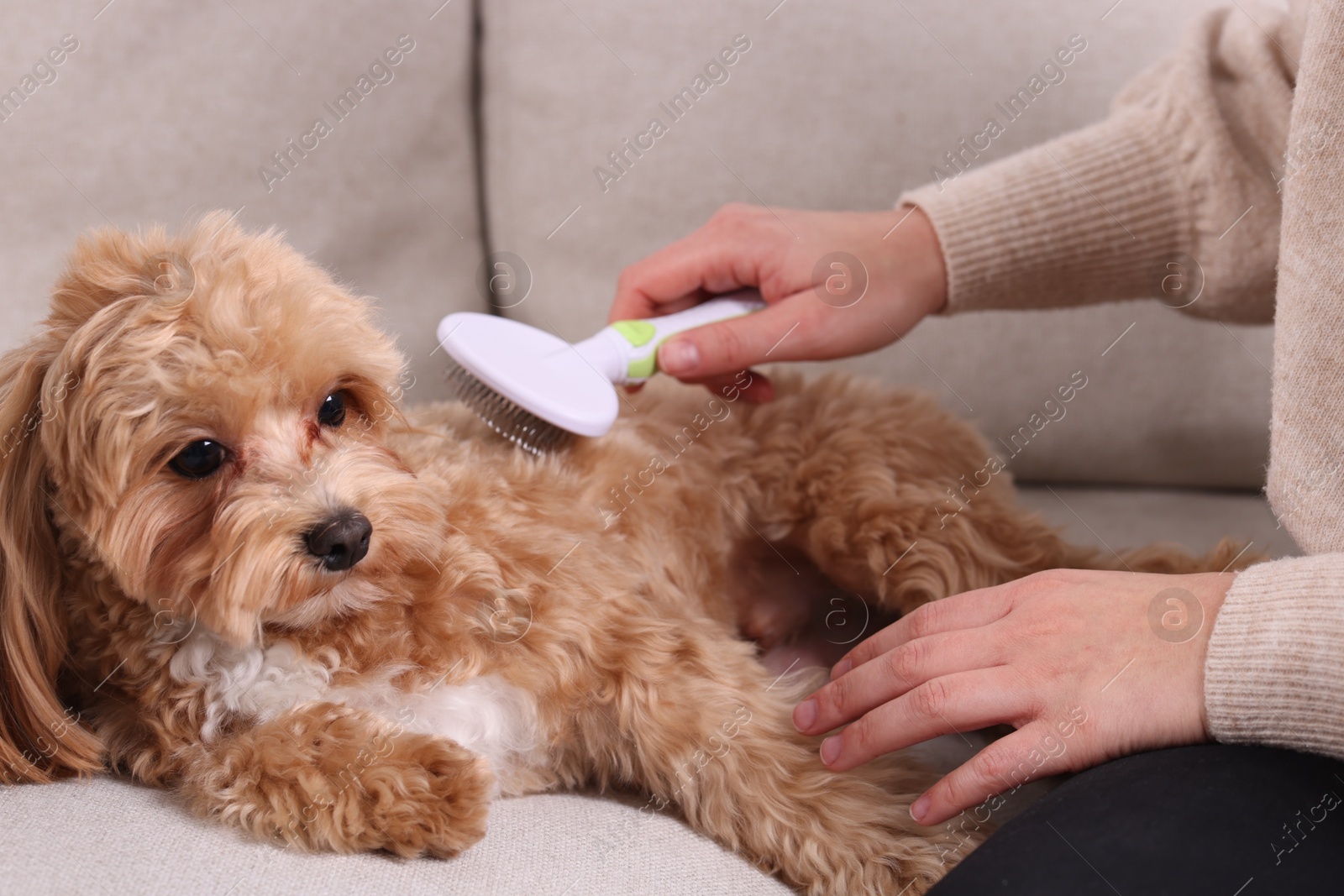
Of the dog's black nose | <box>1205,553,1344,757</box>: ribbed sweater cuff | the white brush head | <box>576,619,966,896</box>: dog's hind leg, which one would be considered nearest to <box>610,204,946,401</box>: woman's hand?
the white brush head

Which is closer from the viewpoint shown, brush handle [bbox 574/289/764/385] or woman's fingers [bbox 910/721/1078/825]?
woman's fingers [bbox 910/721/1078/825]

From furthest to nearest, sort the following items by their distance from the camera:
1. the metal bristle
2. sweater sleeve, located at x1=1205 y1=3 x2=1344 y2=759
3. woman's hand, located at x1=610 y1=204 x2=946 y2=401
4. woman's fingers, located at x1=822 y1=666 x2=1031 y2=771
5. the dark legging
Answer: woman's hand, located at x1=610 y1=204 x2=946 y2=401
the metal bristle
woman's fingers, located at x1=822 y1=666 x2=1031 y2=771
sweater sleeve, located at x1=1205 y1=3 x2=1344 y2=759
the dark legging

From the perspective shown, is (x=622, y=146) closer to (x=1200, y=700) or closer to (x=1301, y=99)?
(x=1301, y=99)

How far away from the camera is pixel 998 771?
3.49ft

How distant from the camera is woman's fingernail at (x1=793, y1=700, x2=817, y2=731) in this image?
123cm

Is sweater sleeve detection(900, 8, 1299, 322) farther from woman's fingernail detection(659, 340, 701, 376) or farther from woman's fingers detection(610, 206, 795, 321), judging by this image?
woman's fingernail detection(659, 340, 701, 376)

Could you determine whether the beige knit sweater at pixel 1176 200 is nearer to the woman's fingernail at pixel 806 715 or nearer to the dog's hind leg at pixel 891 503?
the dog's hind leg at pixel 891 503

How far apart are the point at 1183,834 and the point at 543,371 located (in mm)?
875

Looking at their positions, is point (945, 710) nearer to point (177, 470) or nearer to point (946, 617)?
point (946, 617)

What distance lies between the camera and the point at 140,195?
1.80m

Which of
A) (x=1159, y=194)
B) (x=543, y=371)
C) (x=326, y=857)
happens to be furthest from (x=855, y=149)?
(x=326, y=857)

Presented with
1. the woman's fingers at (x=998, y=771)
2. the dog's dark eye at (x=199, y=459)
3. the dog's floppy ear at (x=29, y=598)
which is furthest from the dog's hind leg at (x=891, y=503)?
the dog's floppy ear at (x=29, y=598)

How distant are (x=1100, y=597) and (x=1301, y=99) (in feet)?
2.01

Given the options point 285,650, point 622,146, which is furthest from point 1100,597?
point 622,146
